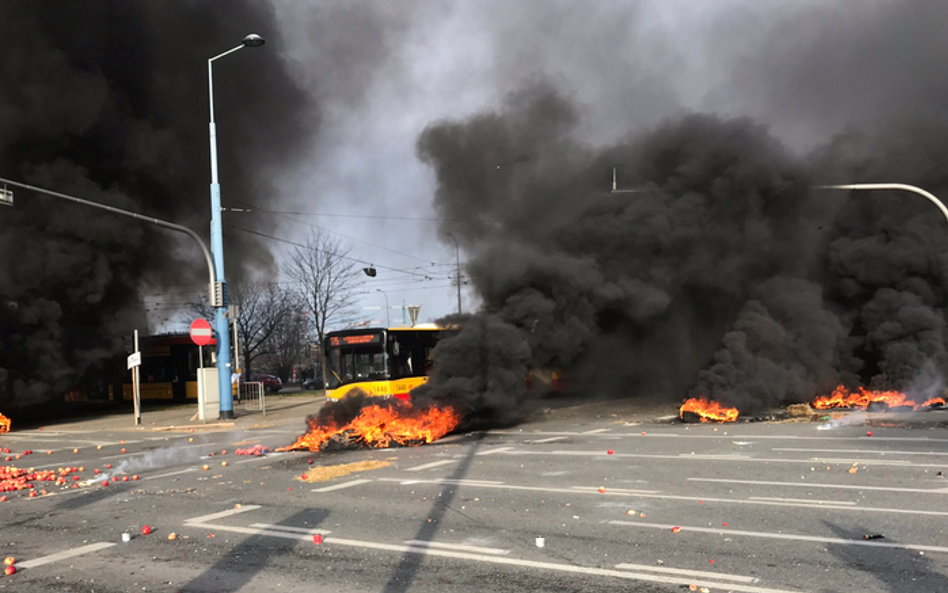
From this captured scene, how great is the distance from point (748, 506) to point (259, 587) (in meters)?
4.77

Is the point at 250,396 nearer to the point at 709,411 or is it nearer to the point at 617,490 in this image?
the point at 709,411

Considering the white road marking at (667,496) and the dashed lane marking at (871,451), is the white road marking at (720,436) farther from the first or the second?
the white road marking at (667,496)

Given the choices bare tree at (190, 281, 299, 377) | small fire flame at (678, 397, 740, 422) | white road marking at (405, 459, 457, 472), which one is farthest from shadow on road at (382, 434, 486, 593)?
bare tree at (190, 281, 299, 377)

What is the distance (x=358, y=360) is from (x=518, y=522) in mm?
12964

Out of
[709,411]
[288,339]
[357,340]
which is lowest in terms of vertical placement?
[709,411]

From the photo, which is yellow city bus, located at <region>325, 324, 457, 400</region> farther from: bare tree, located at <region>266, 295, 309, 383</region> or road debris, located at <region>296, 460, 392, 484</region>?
bare tree, located at <region>266, 295, 309, 383</region>

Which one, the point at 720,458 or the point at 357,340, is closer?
the point at 720,458

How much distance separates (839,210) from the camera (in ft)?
79.4

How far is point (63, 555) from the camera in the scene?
6.13 metres

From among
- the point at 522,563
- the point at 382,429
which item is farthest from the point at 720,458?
the point at 382,429

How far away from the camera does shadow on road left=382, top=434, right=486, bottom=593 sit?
496 centimetres

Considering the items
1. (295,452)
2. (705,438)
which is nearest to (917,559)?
(705,438)

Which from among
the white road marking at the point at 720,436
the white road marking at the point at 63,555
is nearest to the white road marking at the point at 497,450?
the white road marking at the point at 720,436

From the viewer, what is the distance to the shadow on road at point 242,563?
5055 mm
